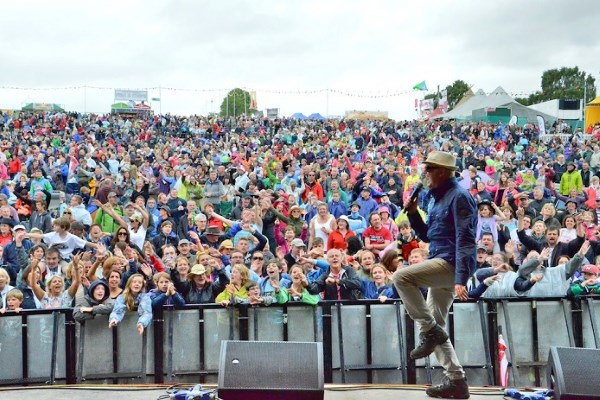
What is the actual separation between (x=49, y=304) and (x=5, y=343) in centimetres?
89

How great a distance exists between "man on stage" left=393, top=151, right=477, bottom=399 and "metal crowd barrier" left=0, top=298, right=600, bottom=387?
163cm

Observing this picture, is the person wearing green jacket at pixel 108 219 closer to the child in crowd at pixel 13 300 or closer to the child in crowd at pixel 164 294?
the child in crowd at pixel 13 300

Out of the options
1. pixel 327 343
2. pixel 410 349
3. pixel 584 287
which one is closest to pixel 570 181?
pixel 584 287

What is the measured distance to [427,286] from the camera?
526 cm

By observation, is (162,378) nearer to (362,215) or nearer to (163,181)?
(362,215)

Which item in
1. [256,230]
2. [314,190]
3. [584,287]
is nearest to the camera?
[584,287]

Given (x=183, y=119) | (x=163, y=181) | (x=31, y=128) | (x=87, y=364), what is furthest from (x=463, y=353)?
(x=183, y=119)

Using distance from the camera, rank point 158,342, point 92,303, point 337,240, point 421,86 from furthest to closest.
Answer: point 421,86, point 337,240, point 92,303, point 158,342

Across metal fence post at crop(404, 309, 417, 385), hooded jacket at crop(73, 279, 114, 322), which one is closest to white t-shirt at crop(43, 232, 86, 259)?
hooded jacket at crop(73, 279, 114, 322)

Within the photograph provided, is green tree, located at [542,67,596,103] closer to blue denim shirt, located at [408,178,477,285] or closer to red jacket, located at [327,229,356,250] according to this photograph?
red jacket, located at [327,229,356,250]

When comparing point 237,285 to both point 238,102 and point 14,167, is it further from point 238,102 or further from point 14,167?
point 238,102

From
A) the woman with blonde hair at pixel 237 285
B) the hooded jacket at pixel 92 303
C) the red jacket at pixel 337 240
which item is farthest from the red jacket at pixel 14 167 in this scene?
the woman with blonde hair at pixel 237 285

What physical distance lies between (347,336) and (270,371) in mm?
2072

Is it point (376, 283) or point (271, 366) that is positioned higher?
point (376, 283)
